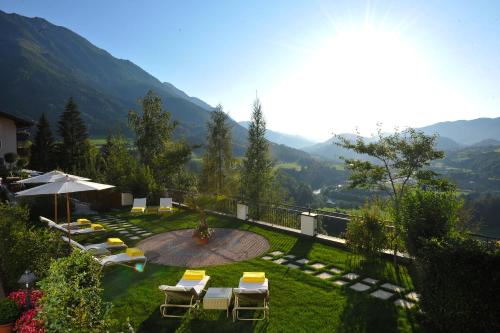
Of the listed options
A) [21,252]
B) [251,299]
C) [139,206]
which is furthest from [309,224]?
[139,206]

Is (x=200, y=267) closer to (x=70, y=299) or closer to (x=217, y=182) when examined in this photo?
(x=70, y=299)

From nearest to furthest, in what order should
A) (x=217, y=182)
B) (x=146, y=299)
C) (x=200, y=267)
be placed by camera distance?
1. (x=146, y=299)
2. (x=200, y=267)
3. (x=217, y=182)

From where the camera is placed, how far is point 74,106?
1786 inches

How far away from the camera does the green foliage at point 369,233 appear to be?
9.05m

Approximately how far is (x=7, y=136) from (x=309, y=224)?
32767mm

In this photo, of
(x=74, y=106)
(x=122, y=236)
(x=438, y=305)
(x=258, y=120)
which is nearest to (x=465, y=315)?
(x=438, y=305)

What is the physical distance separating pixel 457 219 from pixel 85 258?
7430 millimetres

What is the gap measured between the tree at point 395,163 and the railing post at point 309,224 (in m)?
2.60

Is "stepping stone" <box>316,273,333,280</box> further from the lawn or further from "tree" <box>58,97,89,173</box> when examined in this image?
"tree" <box>58,97,89,173</box>

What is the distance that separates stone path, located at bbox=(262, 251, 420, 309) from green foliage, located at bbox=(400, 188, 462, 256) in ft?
3.14

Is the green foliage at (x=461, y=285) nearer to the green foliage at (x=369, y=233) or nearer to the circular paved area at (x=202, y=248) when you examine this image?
the green foliage at (x=369, y=233)

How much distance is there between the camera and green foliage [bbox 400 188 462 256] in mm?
7133

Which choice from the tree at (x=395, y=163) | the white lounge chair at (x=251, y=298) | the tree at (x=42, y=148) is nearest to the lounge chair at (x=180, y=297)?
the white lounge chair at (x=251, y=298)

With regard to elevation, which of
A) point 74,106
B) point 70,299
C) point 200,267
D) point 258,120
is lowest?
point 200,267
